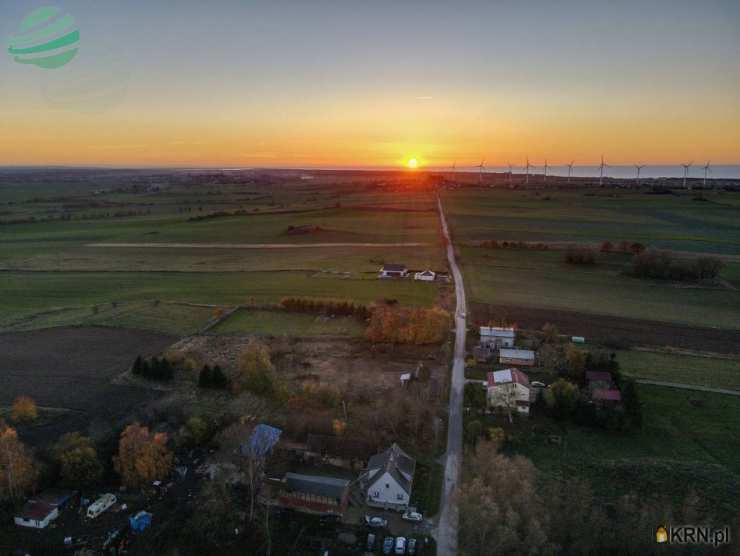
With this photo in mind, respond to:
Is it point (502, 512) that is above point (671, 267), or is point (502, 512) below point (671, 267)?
below

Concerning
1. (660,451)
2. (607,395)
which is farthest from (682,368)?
(660,451)

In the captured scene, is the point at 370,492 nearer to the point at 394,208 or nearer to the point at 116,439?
the point at 116,439

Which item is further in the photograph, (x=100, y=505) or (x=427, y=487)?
(x=427, y=487)

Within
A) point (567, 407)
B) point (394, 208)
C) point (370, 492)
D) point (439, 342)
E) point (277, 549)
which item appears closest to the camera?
point (277, 549)

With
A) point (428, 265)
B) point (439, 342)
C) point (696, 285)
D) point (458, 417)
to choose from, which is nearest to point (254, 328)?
point (439, 342)

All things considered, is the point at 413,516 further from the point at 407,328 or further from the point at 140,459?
the point at 407,328
